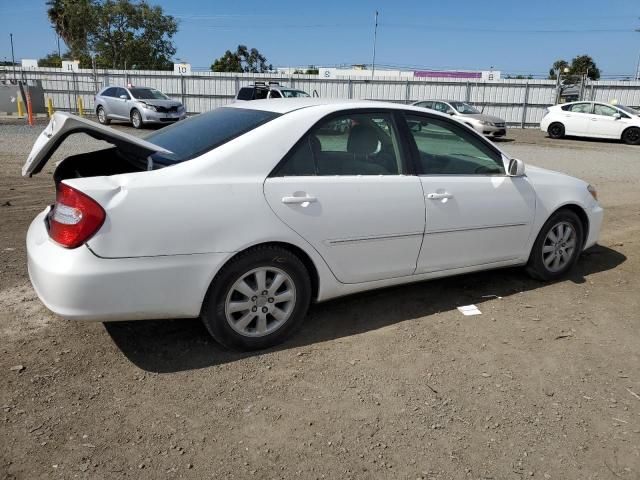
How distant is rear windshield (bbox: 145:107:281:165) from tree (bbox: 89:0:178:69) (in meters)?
48.4

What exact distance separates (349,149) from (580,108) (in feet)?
68.1

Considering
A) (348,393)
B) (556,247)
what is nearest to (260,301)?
(348,393)

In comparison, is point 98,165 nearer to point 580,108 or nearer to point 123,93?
point 123,93

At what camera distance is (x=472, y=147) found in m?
4.37

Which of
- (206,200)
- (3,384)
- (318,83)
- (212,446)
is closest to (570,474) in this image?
(212,446)

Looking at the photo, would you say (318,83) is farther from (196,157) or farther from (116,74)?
(196,157)

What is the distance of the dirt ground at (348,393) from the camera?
101 inches

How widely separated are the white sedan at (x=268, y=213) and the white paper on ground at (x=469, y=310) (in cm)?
30

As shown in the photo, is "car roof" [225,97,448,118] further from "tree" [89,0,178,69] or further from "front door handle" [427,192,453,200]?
"tree" [89,0,178,69]

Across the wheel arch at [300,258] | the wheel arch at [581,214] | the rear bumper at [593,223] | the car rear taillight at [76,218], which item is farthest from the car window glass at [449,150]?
the car rear taillight at [76,218]

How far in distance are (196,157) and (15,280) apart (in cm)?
229

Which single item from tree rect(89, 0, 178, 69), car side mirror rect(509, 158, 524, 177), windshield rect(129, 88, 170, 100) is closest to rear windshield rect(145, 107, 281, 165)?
car side mirror rect(509, 158, 524, 177)

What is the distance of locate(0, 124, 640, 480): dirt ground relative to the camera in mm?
2572

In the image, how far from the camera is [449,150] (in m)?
4.28
